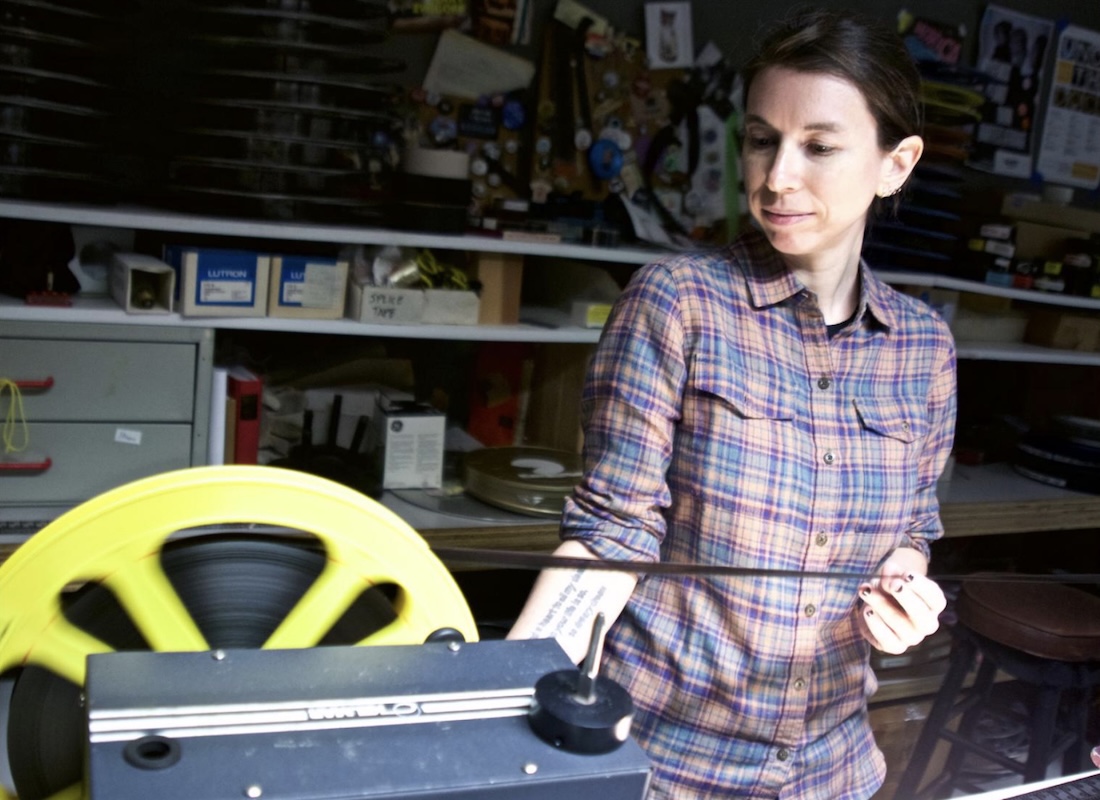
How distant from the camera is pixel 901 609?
937 mm

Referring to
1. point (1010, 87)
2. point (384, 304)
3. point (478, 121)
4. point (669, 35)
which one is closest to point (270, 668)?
point (384, 304)

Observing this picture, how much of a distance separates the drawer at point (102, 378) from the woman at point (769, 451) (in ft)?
3.15

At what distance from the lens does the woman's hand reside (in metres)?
0.92

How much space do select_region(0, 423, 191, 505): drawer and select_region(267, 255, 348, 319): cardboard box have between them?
0.88ft

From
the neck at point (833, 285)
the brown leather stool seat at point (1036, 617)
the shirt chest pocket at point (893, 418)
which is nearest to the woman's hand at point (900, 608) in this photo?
the shirt chest pocket at point (893, 418)

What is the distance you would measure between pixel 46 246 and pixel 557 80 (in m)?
1.07

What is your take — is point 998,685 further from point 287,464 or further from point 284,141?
Answer: point 284,141

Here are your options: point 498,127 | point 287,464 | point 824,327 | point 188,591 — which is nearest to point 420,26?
point 498,127

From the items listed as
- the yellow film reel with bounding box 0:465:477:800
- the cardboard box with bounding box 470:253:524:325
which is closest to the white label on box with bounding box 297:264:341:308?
the cardboard box with bounding box 470:253:524:325

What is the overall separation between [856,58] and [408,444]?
48.5 inches

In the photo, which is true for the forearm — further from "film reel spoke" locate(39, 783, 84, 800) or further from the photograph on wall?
the photograph on wall

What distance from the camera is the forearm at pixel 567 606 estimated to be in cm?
92

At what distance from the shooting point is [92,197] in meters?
1.78

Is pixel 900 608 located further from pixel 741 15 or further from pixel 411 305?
pixel 741 15
